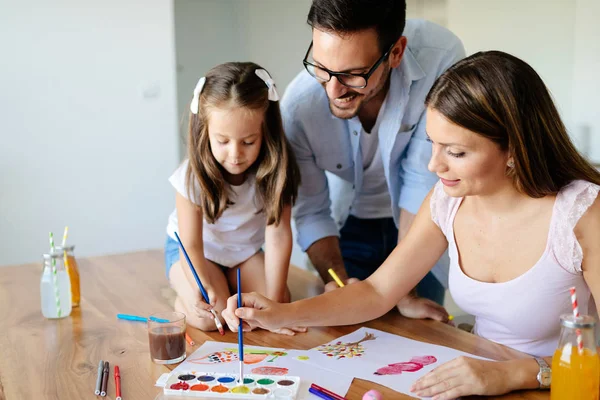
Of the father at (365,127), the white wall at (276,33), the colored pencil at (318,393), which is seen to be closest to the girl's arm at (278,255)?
the father at (365,127)

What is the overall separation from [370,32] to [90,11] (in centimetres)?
242

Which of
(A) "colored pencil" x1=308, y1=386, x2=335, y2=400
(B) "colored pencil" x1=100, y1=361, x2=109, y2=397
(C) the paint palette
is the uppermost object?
(A) "colored pencil" x1=308, y1=386, x2=335, y2=400

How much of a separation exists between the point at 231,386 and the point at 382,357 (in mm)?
335

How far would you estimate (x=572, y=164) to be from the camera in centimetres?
136

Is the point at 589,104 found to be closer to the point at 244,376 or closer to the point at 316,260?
the point at 316,260

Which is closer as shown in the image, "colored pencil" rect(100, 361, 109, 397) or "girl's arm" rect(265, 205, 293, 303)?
"colored pencil" rect(100, 361, 109, 397)

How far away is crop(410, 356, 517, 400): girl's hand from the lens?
1189 mm

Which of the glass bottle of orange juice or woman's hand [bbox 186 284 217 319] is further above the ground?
the glass bottle of orange juice

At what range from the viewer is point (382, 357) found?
140 cm

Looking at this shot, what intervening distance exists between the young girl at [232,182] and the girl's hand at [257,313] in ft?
0.80

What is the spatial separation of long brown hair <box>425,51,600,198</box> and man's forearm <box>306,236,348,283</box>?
0.81 meters

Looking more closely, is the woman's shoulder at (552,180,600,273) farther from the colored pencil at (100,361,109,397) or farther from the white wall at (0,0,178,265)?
the white wall at (0,0,178,265)

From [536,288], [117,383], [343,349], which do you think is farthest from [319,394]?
[536,288]

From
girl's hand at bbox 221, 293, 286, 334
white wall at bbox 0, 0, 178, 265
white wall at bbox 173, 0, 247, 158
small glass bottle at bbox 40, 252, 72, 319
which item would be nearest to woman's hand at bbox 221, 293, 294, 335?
girl's hand at bbox 221, 293, 286, 334
